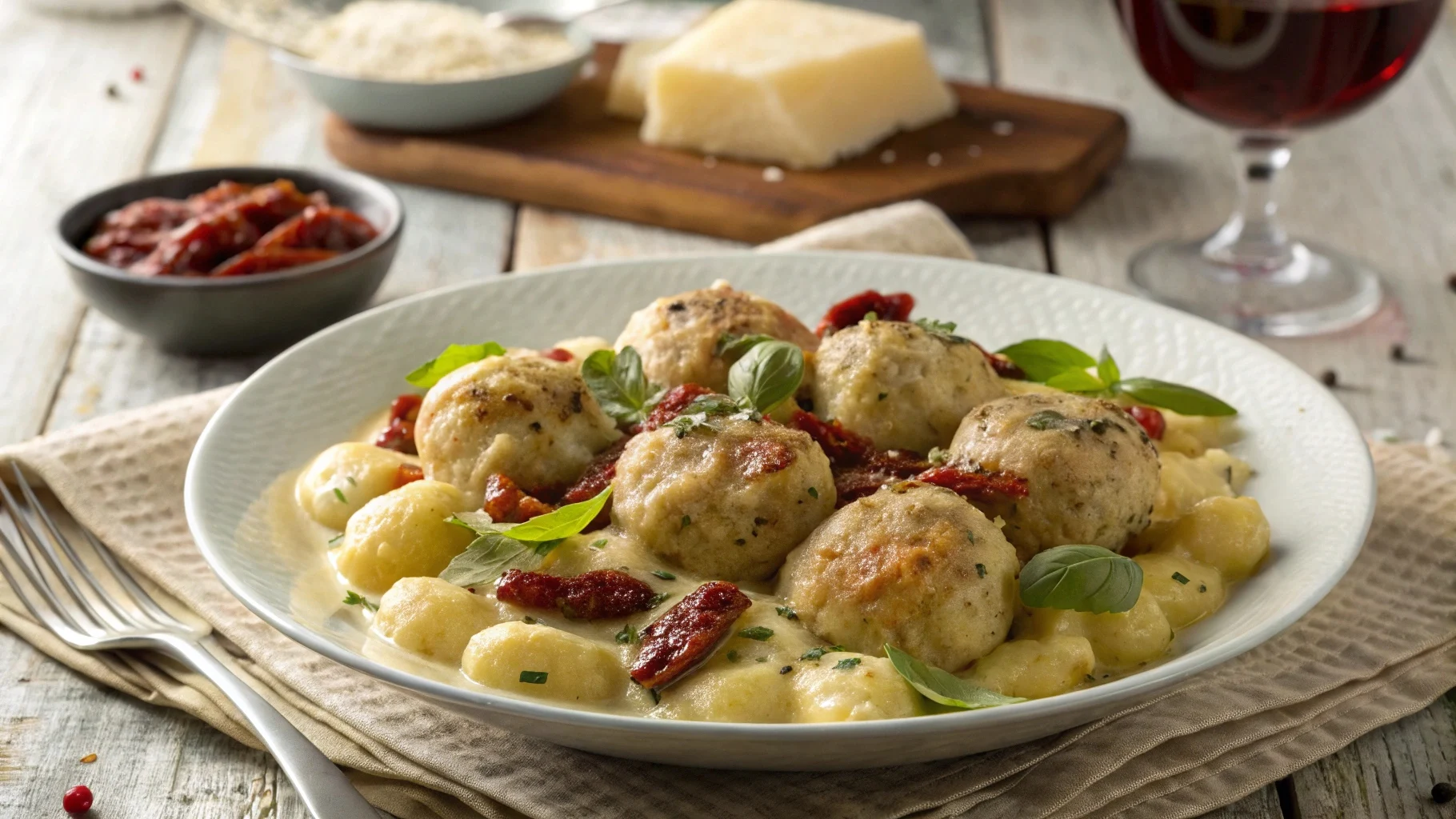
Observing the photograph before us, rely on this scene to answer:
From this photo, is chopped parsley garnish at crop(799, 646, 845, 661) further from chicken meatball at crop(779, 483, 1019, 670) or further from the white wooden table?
the white wooden table

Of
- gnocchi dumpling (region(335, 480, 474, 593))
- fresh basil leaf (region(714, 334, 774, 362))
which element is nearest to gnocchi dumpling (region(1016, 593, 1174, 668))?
fresh basil leaf (region(714, 334, 774, 362))

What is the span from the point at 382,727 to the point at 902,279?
6.72ft

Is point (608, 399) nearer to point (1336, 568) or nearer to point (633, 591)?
point (633, 591)

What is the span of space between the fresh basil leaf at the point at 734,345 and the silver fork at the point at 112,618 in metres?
1.22

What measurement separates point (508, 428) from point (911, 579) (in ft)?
3.23

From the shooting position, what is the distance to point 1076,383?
11.7 ft

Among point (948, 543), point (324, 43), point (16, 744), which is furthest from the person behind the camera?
point (324, 43)

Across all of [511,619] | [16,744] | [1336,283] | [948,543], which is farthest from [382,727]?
[1336,283]

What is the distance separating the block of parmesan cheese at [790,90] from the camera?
20.1 ft

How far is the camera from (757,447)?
9.69ft

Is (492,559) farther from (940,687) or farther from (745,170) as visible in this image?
(745,170)

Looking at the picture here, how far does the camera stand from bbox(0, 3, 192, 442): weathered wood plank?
5137 millimetres

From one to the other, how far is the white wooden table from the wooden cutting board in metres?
0.10

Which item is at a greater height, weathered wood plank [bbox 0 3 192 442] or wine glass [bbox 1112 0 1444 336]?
wine glass [bbox 1112 0 1444 336]
